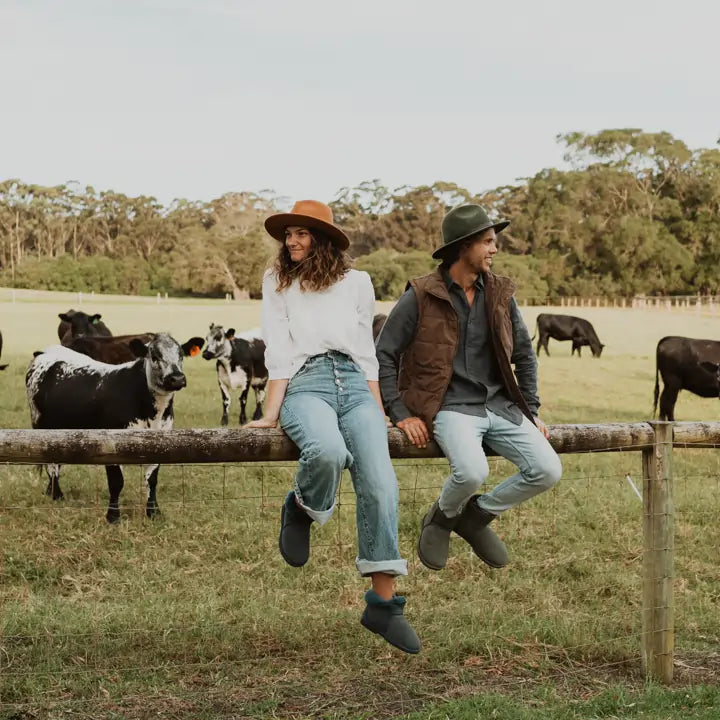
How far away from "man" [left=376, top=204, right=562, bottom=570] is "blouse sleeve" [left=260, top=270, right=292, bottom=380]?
435 mm

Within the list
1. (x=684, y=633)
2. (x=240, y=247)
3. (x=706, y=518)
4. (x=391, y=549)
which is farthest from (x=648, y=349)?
(x=240, y=247)

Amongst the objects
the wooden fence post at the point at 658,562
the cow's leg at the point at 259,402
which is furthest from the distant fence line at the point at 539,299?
the wooden fence post at the point at 658,562

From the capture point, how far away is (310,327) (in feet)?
14.2

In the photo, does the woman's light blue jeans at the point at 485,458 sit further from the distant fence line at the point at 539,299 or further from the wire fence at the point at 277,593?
the distant fence line at the point at 539,299

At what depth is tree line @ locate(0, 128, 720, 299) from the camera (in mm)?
67688

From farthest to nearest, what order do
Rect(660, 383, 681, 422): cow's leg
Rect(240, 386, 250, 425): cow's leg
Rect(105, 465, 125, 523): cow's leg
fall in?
Rect(660, 383, 681, 422): cow's leg < Rect(240, 386, 250, 425): cow's leg < Rect(105, 465, 125, 523): cow's leg

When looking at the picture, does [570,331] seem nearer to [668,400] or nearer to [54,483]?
[668,400]

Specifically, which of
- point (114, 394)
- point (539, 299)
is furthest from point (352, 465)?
point (539, 299)

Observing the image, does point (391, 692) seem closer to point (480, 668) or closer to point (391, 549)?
point (480, 668)

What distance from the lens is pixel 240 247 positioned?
230 feet

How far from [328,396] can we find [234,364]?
1134cm

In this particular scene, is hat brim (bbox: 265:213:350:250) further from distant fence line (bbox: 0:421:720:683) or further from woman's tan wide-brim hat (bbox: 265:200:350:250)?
distant fence line (bbox: 0:421:720:683)

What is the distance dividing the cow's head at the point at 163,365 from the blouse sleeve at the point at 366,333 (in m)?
4.60

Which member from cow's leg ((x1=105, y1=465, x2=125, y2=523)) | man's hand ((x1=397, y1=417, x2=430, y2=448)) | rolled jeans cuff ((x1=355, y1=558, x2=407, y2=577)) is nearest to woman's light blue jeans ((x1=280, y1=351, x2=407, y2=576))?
rolled jeans cuff ((x1=355, y1=558, x2=407, y2=577))
